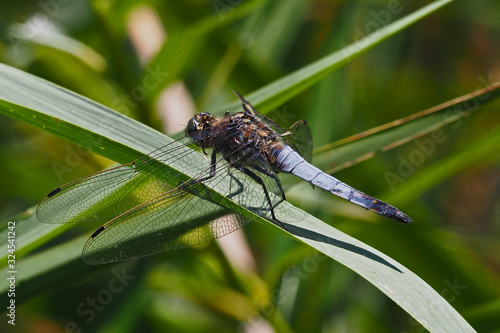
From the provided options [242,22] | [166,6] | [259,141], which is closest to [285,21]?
[242,22]

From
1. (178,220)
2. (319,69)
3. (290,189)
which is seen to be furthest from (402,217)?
(178,220)

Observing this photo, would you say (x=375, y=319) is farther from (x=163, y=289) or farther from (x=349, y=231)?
(x=163, y=289)

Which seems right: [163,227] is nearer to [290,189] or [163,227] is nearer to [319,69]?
[290,189]

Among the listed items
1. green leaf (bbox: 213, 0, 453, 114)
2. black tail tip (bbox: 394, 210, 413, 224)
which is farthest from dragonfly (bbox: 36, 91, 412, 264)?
green leaf (bbox: 213, 0, 453, 114)

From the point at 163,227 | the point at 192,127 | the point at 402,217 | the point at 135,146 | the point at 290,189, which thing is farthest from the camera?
the point at 290,189

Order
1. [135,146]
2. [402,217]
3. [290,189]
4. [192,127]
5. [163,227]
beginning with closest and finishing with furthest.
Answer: [135,146], [163,227], [402,217], [192,127], [290,189]

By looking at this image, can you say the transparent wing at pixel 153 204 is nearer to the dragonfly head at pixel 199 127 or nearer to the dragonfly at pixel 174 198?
the dragonfly at pixel 174 198

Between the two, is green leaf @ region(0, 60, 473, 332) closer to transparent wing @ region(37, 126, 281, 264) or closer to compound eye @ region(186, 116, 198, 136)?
transparent wing @ region(37, 126, 281, 264)
